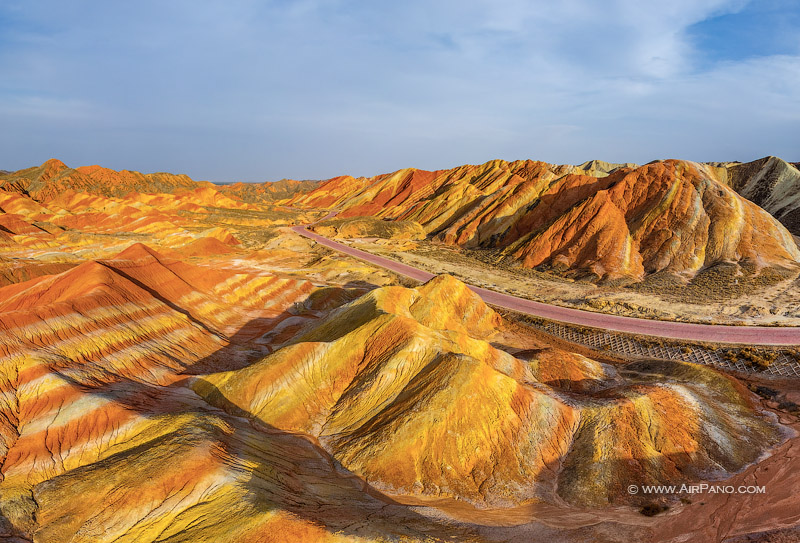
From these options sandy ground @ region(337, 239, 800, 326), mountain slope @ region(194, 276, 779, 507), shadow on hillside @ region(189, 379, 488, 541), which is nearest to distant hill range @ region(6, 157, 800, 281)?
sandy ground @ region(337, 239, 800, 326)

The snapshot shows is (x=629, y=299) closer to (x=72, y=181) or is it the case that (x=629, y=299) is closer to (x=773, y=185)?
(x=773, y=185)

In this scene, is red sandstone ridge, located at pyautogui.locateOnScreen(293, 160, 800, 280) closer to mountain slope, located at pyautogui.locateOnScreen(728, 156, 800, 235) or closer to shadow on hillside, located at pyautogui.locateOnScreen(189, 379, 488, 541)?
mountain slope, located at pyautogui.locateOnScreen(728, 156, 800, 235)

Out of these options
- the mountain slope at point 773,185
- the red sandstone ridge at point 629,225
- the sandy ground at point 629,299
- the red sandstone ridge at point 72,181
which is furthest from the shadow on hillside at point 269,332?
the red sandstone ridge at point 72,181

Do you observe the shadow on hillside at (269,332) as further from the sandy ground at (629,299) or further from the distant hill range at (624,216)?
the distant hill range at (624,216)

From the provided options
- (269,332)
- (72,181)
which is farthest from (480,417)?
(72,181)

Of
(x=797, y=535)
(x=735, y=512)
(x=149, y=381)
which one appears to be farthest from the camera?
(x=149, y=381)

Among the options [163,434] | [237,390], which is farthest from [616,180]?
[163,434]

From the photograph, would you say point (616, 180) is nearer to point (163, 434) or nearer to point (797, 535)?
point (797, 535)

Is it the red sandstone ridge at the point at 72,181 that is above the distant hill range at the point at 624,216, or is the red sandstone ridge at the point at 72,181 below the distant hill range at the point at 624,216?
above
